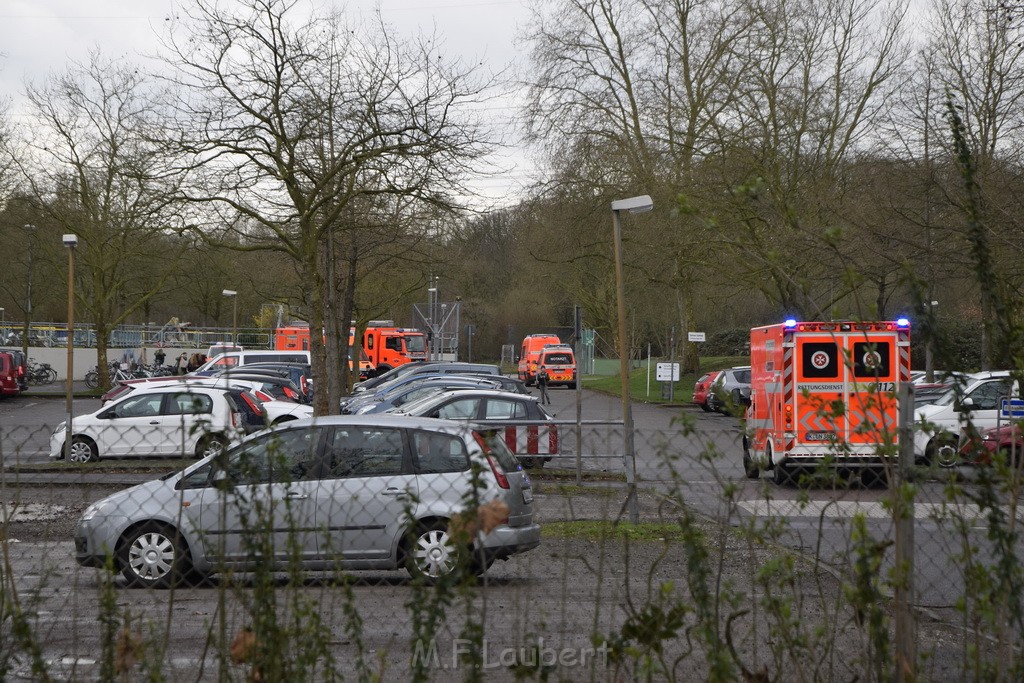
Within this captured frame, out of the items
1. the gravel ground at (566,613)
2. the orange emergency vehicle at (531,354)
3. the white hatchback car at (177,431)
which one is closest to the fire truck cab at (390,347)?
the orange emergency vehicle at (531,354)

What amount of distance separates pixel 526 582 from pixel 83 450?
1538 centimetres

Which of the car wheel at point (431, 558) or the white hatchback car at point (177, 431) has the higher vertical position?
the white hatchback car at point (177, 431)

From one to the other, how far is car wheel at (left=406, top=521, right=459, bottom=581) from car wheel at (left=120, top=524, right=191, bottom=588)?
265 cm

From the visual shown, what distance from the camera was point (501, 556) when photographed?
5984 mm

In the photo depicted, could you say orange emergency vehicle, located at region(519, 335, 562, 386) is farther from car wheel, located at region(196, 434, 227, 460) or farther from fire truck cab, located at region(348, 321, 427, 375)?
car wheel, located at region(196, 434, 227, 460)

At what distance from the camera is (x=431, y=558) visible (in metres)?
4.06

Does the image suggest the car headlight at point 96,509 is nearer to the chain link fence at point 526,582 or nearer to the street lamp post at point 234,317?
the chain link fence at point 526,582

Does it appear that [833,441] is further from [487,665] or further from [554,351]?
[554,351]

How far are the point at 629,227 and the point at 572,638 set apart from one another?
2933 cm

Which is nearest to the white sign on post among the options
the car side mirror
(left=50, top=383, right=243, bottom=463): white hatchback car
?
(left=50, top=383, right=243, bottom=463): white hatchback car

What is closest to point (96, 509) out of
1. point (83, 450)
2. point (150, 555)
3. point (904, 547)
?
point (150, 555)

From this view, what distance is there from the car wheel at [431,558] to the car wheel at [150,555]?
8.68 ft

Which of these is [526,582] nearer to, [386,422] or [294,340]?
[386,422]

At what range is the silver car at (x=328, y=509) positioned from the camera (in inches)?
144
